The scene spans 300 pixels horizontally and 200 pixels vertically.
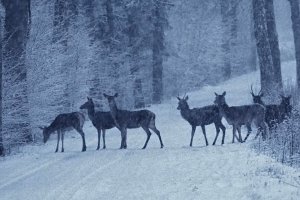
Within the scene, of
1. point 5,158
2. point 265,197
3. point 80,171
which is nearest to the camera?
point 265,197

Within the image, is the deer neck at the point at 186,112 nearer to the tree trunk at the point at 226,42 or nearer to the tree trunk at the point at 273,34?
the tree trunk at the point at 273,34

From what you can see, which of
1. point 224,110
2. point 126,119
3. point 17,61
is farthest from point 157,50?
point 224,110

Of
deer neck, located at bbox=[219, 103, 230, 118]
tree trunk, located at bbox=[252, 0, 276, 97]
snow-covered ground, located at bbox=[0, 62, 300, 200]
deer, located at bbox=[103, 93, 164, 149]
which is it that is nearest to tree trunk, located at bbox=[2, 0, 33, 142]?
snow-covered ground, located at bbox=[0, 62, 300, 200]

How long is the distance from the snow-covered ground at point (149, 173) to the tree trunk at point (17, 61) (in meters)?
1.17

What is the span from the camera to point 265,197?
7.16m

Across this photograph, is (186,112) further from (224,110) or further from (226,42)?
(226,42)

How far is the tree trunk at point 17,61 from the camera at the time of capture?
16.5 metres

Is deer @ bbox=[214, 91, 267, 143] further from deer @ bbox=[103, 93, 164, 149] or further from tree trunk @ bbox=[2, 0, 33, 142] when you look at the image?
tree trunk @ bbox=[2, 0, 33, 142]

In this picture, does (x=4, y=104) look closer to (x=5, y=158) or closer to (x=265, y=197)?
(x=5, y=158)

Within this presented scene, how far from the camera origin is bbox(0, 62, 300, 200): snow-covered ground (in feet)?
26.6

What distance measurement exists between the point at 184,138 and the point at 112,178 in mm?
6845

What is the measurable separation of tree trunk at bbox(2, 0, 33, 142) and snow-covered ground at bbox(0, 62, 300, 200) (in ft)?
3.83

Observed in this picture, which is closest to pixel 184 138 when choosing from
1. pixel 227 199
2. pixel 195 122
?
pixel 195 122

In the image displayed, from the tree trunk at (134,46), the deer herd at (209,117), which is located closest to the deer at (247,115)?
the deer herd at (209,117)
